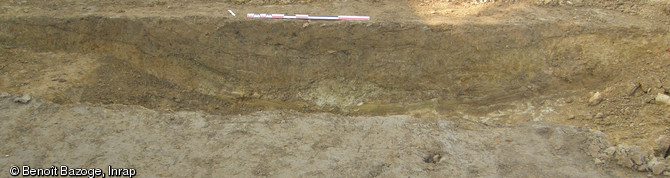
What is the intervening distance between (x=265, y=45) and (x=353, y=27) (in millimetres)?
964

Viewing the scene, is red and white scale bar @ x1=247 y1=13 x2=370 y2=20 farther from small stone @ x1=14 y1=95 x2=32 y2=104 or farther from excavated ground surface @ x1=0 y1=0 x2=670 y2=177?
small stone @ x1=14 y1=95 x2=32 y2=104

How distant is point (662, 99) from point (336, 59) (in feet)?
10.9

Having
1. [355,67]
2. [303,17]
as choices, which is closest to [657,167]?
[355,67]

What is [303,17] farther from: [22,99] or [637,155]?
[637,155]

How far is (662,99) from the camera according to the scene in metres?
4.41

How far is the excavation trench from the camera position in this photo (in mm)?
4668

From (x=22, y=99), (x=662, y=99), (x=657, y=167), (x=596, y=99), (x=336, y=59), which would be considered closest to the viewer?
(x=657, y=167)

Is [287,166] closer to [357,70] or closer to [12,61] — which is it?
Result: [357,70]

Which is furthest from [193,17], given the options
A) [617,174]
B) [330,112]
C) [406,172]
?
[617,174]

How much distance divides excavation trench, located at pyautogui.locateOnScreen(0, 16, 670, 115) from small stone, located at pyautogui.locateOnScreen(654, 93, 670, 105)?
0.50 m

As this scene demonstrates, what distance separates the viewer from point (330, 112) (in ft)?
15.9

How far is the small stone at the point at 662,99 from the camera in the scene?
4.38 meters

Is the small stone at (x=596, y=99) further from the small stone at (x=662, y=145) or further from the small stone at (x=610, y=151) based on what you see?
the small stone at (x=610, y=151)

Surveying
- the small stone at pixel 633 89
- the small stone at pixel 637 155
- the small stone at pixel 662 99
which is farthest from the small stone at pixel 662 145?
the small stone at pixel 633 89
